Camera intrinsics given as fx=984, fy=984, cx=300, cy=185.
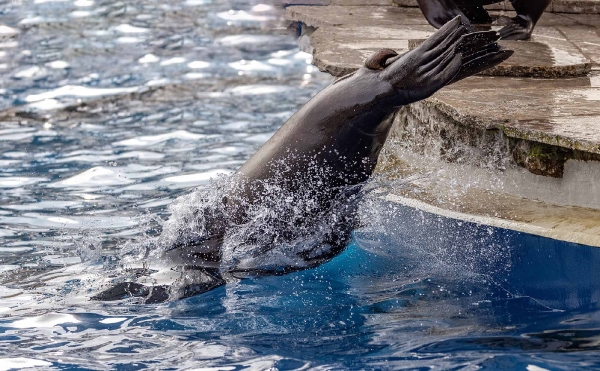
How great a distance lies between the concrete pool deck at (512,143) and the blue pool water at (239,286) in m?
0.13

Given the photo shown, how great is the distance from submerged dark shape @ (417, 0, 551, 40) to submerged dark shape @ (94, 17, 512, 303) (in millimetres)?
1677

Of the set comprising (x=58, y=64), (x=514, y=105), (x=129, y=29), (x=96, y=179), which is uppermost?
(x=514, y=105)

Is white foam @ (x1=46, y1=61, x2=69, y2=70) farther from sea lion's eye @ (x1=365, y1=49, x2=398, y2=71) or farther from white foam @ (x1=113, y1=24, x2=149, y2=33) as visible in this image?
sea lion's eye @ (x1=365, y1=49, x2=398, y2=71)

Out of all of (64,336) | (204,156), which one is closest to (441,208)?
(64,336)

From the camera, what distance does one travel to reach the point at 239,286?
421cm

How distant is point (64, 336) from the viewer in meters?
3.77

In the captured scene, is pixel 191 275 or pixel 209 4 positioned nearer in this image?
pixel 191 275

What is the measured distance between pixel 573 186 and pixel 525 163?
265mm

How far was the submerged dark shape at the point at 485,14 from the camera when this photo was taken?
18.7ft

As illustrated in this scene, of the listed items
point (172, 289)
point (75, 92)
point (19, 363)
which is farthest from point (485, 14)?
point (75, 92)

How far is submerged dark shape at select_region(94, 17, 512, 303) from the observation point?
3.88 m

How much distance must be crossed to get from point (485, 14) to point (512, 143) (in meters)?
2.27

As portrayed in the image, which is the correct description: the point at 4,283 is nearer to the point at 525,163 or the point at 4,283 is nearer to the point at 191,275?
the point at 191,275

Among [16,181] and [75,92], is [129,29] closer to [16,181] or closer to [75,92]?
[75,92]
